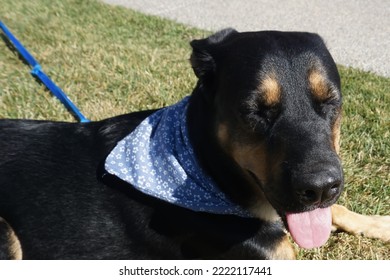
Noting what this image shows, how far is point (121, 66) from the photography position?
6.21m

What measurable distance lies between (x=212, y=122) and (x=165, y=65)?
3387mm

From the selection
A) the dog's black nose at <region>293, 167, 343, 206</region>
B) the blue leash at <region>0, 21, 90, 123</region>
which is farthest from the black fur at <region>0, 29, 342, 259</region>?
the blue leash at <region>0, 21, 90, 123</region>

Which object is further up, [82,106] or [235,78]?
[235,78]

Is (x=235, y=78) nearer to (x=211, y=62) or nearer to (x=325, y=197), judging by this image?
(x=211, y=62)

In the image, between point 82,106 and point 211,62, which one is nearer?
point 211,62

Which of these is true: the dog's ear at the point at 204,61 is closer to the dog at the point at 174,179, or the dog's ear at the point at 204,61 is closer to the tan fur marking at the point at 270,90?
the dog at the point at 174,179

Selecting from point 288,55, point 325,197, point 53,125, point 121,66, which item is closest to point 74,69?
point 121,66

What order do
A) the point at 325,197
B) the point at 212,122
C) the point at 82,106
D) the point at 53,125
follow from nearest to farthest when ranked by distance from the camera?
the point at 325,197 < the point at 212,122 < the point at 53,125 < the point at 82,106

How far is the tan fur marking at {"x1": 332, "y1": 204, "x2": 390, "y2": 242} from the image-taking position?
3.89 m

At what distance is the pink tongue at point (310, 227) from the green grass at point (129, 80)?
85 centimetres

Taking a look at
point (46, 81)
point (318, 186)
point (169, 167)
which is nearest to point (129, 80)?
point (46, 81)

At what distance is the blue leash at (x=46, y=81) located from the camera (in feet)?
17.2

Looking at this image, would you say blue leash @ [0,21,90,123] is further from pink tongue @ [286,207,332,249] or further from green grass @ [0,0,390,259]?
pink tongue @ [286,207,332,249]

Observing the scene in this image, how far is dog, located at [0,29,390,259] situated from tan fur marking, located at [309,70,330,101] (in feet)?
0.21
